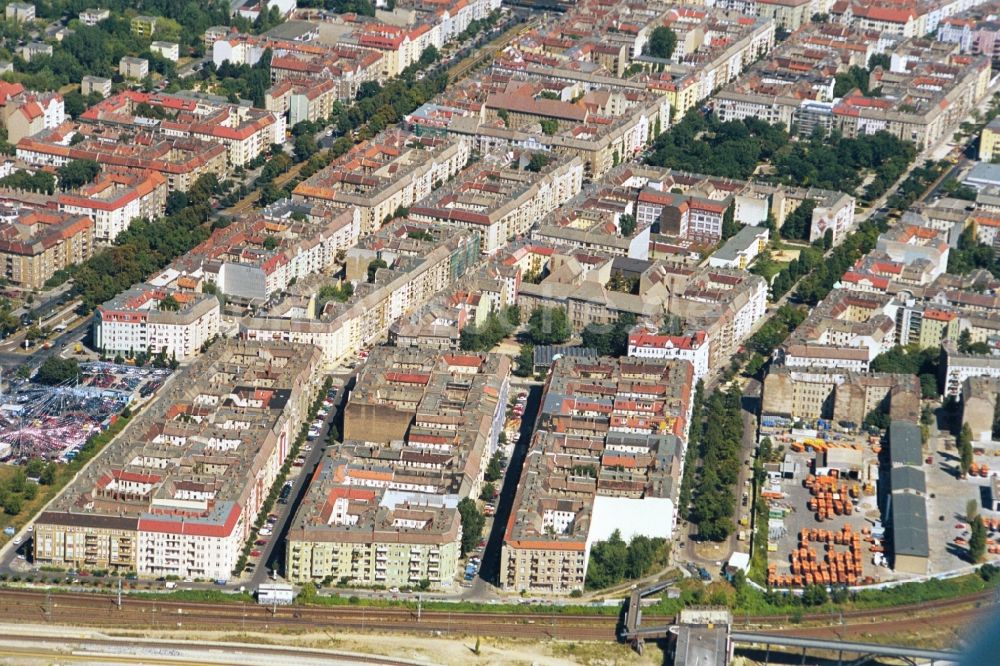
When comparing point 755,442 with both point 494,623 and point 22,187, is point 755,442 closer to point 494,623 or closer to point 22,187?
point 494,623

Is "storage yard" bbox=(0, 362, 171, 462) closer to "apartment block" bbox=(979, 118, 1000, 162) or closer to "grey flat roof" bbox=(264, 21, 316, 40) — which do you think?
"grey flat roof" bbox=(264, 21, 316, 40)

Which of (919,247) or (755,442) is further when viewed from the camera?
(919,247)

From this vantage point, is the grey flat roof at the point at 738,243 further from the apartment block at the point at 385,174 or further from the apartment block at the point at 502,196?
the apartment block at the point at 385,174

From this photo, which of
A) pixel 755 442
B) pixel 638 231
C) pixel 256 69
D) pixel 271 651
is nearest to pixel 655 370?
pixel 755 442

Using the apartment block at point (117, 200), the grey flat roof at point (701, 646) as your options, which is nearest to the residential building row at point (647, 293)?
the apartment block at point (117, 200)

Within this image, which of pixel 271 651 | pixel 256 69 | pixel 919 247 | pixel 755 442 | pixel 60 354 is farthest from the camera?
pixel 256 69

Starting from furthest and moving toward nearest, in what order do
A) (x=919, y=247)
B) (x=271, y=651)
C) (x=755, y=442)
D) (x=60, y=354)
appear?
(x=919, y=247) < (x=60, y=354) < (x=755, y=442) < (x=271, y=651)
